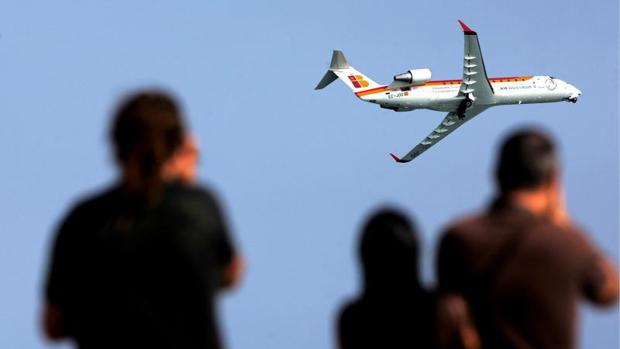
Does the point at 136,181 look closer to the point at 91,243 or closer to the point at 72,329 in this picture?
the point at 91,243

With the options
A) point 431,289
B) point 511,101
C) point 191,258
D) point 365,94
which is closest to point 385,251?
point 431,289

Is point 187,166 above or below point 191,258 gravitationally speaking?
above

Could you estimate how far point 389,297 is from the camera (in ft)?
38.4

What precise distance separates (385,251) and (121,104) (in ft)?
8.92

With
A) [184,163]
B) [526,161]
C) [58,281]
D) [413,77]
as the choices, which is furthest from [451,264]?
[413,77]

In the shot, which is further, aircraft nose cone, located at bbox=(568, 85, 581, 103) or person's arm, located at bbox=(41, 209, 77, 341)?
aircraft nose cone, located at bbox=(568, 85, 581, 103)

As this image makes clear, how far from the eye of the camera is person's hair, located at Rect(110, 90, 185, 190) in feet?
36.2

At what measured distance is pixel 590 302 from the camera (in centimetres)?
1134

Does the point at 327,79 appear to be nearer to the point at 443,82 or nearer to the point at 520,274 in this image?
the point at 443,82

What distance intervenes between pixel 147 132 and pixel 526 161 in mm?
3416

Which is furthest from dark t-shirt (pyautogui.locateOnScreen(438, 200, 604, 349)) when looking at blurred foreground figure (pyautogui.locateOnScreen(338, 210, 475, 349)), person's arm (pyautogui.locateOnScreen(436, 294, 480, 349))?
blurred foreground figure (pyautogui.locateOnScreen(338, 210, 475, 349))

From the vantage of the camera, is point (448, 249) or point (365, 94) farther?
point (365, 94)

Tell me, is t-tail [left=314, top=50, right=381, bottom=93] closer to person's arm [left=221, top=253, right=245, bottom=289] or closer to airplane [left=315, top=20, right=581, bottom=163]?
airplane [left=315, top=20, right=581, bottom=163]

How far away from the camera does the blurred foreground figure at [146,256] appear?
1093cm
